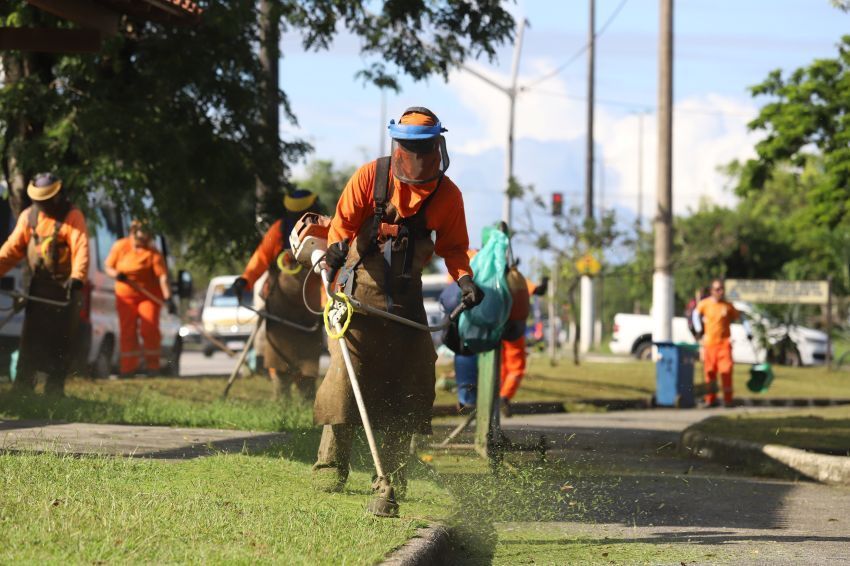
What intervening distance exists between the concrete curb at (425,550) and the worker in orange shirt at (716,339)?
13995 mm

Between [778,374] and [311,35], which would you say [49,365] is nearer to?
[311,35]

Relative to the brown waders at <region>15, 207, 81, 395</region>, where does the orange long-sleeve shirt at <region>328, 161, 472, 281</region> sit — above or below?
above

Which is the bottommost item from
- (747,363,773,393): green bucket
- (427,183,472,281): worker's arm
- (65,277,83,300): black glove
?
(747,363,773,393): green bucket

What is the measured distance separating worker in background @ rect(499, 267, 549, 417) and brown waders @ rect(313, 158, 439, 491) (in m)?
3.18

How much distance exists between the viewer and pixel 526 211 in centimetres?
3105

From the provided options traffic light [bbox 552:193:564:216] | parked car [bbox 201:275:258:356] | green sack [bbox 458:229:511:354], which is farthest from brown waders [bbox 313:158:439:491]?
parked car [bbox 201:275:258:356]

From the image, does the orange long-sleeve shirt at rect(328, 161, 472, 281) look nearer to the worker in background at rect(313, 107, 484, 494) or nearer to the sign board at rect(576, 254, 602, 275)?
the worker in background at rect(313, 107, 484, 494)

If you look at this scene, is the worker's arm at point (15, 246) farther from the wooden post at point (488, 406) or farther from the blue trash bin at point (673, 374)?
the blue trash bin at point (673, 374)

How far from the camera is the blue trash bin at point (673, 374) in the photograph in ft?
66.0

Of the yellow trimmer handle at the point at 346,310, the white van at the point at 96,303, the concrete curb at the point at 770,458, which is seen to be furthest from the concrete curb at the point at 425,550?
the white van at the point at 96,303

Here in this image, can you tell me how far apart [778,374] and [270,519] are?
886 inches

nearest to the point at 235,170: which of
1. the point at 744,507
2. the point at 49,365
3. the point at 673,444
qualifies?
the point at 49,365

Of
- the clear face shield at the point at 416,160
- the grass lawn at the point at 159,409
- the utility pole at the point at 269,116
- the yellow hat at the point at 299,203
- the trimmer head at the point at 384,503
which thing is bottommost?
the trimmer head at the point at 384,503

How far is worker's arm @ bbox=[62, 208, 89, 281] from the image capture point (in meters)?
12.5
